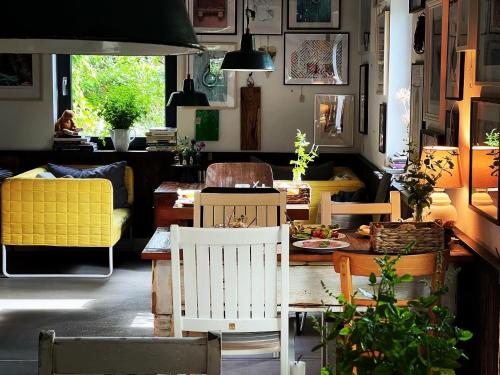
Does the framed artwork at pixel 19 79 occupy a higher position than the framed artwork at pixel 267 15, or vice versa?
the framed artwork at pixel 267 15

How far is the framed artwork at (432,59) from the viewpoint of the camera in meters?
5.83

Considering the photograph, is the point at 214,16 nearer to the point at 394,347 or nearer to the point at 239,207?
the point at 239,207

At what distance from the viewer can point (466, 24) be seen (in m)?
4.95

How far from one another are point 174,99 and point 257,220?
3.11 m

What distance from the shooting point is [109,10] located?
133 centimetres

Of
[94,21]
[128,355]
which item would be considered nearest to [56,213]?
[128,355]

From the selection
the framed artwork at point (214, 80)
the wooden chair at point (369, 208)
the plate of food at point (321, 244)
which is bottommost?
the plate of food at point (321, 244)

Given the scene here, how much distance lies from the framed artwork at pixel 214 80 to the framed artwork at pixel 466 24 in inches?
185

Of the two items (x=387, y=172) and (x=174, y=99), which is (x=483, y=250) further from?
(x=174, y=99)

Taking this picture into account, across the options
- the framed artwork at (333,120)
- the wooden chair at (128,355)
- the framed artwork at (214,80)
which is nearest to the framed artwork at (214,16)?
the framed artwork at (214,80)

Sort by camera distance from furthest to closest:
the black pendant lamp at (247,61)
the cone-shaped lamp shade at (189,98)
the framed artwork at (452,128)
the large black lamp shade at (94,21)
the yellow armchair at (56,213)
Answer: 1. the cone-shaped lamp shade at (189,98)
2. the yellow armchair at (56,213)
3. the black pendant lamp at (247,61)
4. the framed artwork at (452,128)
5. the large black lamp shade at (94,21)

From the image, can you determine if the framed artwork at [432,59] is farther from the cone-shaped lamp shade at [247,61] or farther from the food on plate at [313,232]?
the cone-shaped lamp shade at [247,61]

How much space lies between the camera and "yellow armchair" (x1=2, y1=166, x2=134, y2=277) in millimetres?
8336

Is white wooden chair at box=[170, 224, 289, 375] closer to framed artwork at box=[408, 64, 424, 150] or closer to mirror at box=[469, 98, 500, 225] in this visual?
mirror at box=[469, 98, 500, 225]
